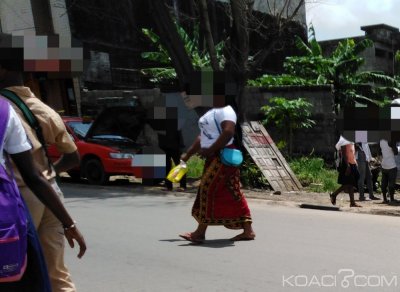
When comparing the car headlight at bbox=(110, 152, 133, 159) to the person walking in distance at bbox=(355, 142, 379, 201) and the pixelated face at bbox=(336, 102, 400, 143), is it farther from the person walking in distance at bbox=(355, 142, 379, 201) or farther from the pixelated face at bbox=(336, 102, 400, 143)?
the person walking in distance at bbox=(355, 142, 379, 201)

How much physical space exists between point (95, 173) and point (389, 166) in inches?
244

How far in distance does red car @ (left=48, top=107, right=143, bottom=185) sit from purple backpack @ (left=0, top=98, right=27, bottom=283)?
9740 millimetres

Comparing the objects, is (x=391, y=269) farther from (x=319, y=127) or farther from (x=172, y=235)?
(x=319, y=127)

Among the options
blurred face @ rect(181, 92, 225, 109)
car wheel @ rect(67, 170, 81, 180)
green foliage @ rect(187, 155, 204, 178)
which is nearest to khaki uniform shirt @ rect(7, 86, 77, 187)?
blurred face @ rect(181, 92, 225, 109)

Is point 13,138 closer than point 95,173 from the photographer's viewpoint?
Yes

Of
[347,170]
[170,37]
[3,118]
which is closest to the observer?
[3,118]

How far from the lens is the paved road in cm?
499

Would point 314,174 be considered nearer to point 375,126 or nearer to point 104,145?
point 375,126

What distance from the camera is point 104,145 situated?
1255 cm

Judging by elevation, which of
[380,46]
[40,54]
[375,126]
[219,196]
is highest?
[380,46]

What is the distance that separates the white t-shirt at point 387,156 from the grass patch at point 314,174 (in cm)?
153

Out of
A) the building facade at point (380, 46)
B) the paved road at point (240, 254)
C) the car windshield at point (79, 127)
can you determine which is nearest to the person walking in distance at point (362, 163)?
the paved road at point (240, 254)

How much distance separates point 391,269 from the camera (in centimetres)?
538

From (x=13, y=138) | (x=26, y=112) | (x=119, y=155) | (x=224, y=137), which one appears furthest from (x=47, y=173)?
(x=119, y=155)
